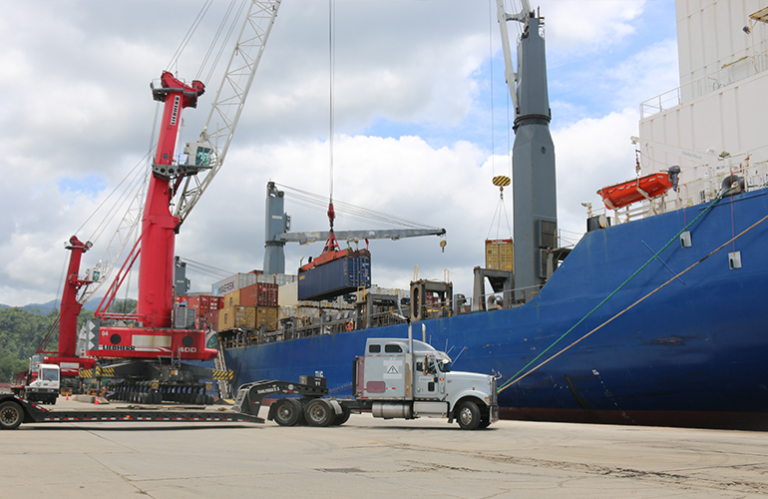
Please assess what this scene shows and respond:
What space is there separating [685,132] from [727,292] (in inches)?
327

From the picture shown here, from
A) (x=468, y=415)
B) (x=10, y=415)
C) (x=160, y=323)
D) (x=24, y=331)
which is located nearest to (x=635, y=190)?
(x=468, y=415)

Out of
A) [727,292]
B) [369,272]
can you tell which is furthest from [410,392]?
[369,272]

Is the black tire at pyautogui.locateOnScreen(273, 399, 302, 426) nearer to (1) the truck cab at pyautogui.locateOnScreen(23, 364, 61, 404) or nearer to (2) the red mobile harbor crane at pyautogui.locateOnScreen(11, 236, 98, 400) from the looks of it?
(1) the truck cab at pyautogui.locateOnScreen(23, 364, 61, 404)

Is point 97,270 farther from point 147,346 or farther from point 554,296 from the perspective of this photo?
point 554,296

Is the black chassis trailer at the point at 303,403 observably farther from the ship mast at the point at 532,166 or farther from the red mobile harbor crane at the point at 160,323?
the red mobile harbor crane at the point at 160,323

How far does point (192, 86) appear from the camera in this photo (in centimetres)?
3641

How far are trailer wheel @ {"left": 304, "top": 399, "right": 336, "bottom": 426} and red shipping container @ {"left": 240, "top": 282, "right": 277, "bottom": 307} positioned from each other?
89.0 ft

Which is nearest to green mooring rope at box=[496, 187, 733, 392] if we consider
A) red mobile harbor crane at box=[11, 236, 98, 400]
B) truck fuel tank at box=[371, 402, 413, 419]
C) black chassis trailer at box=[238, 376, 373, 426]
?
truck fuel tank at box=[371, 402, 413, 419]

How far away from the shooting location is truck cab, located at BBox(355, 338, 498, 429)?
16.1 metres

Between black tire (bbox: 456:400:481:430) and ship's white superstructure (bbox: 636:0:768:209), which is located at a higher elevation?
ship's white superstructure (bbox: 636:0:768:209)

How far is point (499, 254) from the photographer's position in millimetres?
33531

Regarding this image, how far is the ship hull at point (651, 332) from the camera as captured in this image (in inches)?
621

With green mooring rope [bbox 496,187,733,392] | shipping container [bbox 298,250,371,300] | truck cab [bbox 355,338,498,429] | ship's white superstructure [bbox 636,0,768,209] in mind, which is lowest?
truck cab [bbox 355,338,498,429]

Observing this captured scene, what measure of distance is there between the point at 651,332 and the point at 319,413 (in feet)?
32.1
